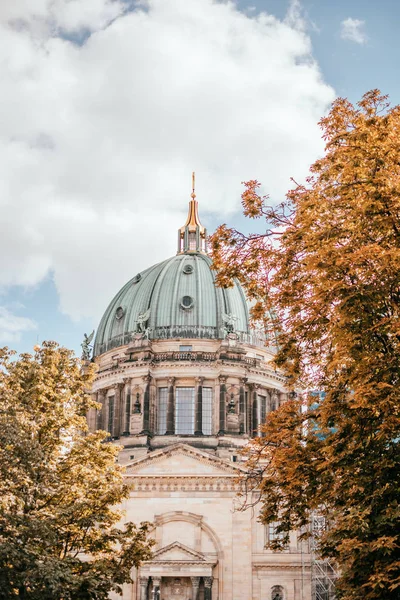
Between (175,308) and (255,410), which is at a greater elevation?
(175,308)

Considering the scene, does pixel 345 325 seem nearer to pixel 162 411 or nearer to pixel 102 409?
pixel 162 411

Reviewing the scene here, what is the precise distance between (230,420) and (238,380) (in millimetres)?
3061

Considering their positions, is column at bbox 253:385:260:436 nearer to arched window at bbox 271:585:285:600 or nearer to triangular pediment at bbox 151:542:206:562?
triangular pediment at bbox 151:542:206:562

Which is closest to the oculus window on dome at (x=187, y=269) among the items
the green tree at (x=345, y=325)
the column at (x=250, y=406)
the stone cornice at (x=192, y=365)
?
the stone cornice at (x=192, y=365)

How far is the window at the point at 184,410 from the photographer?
195 feet

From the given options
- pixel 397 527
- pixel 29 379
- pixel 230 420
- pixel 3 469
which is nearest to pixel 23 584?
pixel 3 469

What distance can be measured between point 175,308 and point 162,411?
28.1 feet

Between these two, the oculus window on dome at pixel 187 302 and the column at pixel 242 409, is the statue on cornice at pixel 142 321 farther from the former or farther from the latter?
the column at pixel 242 409

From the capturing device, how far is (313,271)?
61.2ft

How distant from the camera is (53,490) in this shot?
25.1 metres

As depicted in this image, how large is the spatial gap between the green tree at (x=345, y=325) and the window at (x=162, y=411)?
3984cm

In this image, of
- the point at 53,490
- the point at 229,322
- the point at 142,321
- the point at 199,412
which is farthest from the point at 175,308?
the point at 53,490

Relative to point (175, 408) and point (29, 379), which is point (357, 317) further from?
point (175, 408)

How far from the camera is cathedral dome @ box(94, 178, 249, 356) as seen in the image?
207ft
